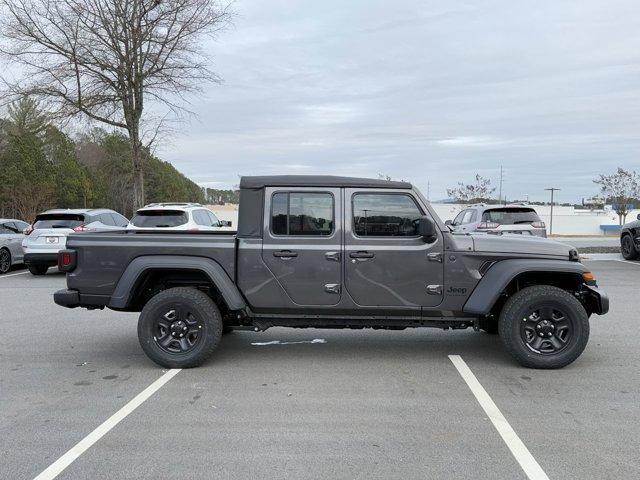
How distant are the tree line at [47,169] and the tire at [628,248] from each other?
17527 mm

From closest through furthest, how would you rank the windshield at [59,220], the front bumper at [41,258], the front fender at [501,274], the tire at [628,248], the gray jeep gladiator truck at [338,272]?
the front fender at [501,274] < the gray jeep gladiator truck at [338,272] < the front bumper at [41,258] < the windshield at [59,220] < the tire at [628,248]

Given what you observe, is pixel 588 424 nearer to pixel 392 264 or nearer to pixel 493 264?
pixel 493 264

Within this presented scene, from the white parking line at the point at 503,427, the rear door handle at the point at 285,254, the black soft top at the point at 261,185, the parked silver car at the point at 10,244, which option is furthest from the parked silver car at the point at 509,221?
the parked silver car at the point at 10,244

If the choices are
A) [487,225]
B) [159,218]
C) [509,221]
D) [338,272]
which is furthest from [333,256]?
[509,221]

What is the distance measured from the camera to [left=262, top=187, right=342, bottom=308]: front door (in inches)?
219

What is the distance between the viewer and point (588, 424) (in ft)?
13.8

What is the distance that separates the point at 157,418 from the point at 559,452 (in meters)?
2.90

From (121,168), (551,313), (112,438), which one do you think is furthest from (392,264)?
(121,168)

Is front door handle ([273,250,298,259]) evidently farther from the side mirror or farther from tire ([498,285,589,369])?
tire ([498,285,589,369])

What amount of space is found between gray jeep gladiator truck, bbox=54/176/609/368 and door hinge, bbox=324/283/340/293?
0.01 metres

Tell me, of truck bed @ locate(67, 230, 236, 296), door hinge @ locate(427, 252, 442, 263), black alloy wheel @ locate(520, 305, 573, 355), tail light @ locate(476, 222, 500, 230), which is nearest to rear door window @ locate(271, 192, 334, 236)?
truck bed @ locate(67, 230, 236, 296)

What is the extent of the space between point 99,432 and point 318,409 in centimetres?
165

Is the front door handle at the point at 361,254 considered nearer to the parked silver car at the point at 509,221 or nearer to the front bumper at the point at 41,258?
the parked silver car at the point at 509,221

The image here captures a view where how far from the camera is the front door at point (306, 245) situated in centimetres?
556
